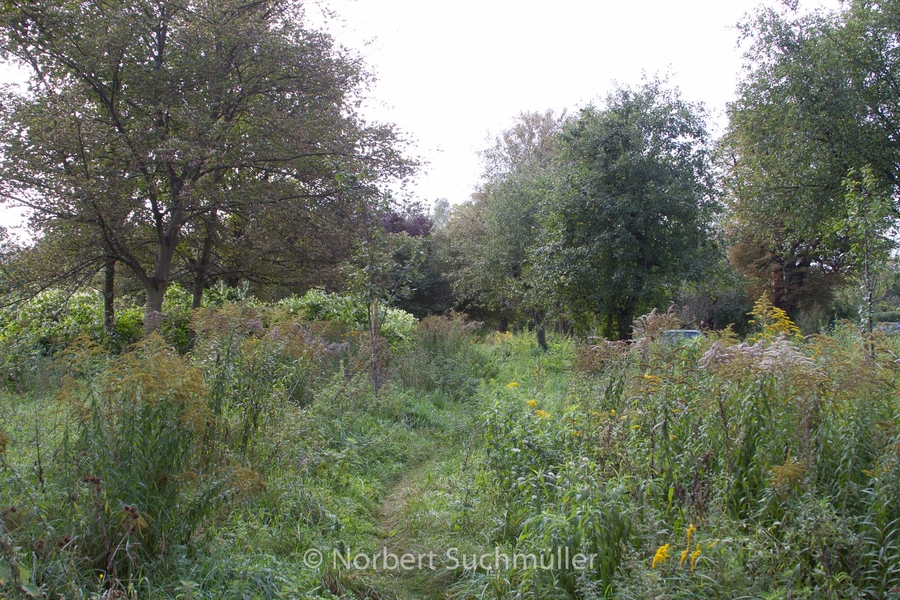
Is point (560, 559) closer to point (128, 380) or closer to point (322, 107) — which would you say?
point (128, 380)

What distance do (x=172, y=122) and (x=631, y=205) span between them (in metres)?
9.47

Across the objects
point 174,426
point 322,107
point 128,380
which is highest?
point 322,107

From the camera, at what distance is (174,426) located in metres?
3.29

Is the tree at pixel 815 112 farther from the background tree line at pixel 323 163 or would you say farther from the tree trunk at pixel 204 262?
the tree trunk at pixel 204 262

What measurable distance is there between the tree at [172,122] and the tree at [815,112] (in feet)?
31.4

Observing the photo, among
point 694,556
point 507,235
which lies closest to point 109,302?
point 507,235

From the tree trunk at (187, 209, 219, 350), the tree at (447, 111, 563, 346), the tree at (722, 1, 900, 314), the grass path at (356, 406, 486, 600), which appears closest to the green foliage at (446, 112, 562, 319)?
the tree at (447, 111, 563, 346)

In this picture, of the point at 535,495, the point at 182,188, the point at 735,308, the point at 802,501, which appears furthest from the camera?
the point at 735,308

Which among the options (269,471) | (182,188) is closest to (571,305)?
(182,188)

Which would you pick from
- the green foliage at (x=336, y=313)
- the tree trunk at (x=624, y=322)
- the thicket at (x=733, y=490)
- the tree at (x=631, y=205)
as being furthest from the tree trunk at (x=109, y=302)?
the tree trunk at (x=624, y=322)

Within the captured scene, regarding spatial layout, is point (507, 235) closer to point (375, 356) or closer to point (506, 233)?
point (506, 233)

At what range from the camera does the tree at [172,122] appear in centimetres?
1008

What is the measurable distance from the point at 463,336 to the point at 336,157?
512 cm

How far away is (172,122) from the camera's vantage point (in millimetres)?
11352
